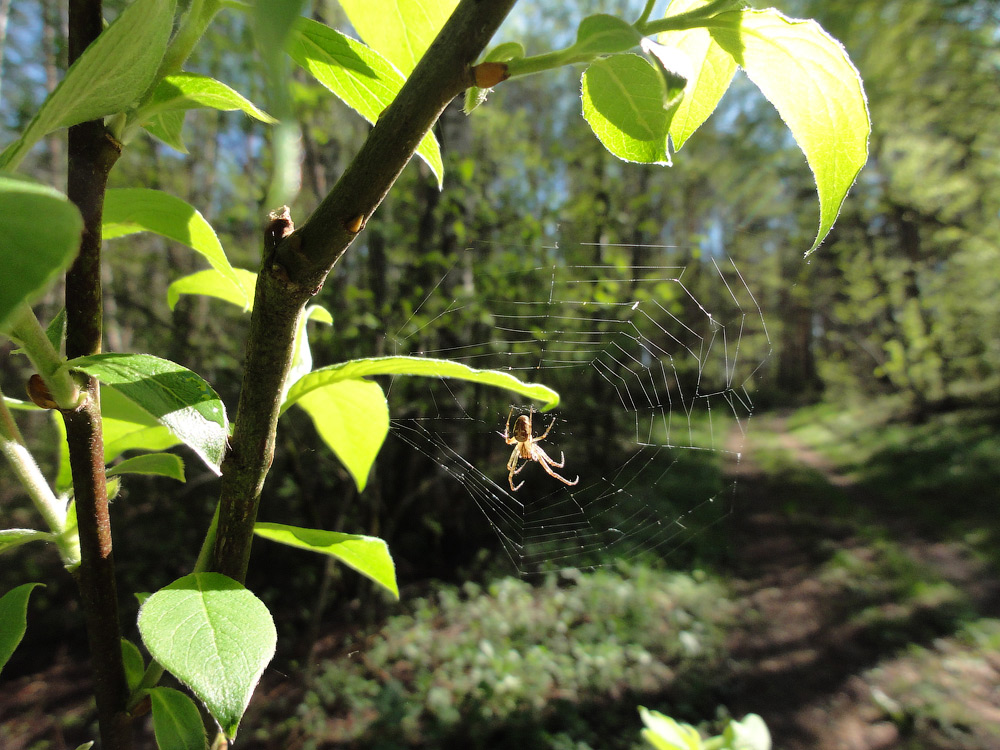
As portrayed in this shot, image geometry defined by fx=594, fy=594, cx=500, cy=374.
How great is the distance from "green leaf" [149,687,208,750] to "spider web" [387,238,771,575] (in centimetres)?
224

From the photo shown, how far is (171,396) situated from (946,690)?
598 cm

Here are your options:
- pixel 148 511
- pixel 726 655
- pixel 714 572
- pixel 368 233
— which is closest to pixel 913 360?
pixel 714 572

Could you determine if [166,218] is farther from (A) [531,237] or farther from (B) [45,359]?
(A) [531,237]

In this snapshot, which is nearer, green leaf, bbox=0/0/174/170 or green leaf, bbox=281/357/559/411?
green leaf, bbox=0/0/174/170

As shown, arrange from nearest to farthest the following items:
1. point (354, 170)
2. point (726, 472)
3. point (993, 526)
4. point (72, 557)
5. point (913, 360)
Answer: point (354, 170) < point (72, 557) < point (993, 526) < point (726, 472) < point (913, 360)

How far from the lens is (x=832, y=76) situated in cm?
32

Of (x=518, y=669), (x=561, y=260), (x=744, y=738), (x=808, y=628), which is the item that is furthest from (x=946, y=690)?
(x=744, y=738)

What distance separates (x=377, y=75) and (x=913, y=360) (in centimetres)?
1299

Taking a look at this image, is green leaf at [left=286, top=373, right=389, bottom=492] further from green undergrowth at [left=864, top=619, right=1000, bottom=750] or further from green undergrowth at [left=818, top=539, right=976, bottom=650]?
green undergrowth at [left=818, top=539, right=976, bottom=650]

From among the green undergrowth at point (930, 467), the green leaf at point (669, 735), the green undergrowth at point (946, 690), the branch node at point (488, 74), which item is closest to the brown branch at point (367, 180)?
the branch node at point (488, 74)

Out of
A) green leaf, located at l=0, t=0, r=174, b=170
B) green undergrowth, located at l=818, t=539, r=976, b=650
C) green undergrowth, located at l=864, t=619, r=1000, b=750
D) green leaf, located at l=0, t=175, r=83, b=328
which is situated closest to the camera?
green leaf, located at l=0, t=175, r=83, b=328

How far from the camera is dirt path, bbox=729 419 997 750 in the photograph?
4.20 m

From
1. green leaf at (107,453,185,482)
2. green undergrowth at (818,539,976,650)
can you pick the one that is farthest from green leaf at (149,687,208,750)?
green undergrowth at (818,539,976,650)

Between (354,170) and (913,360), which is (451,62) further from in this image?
(913,360)
